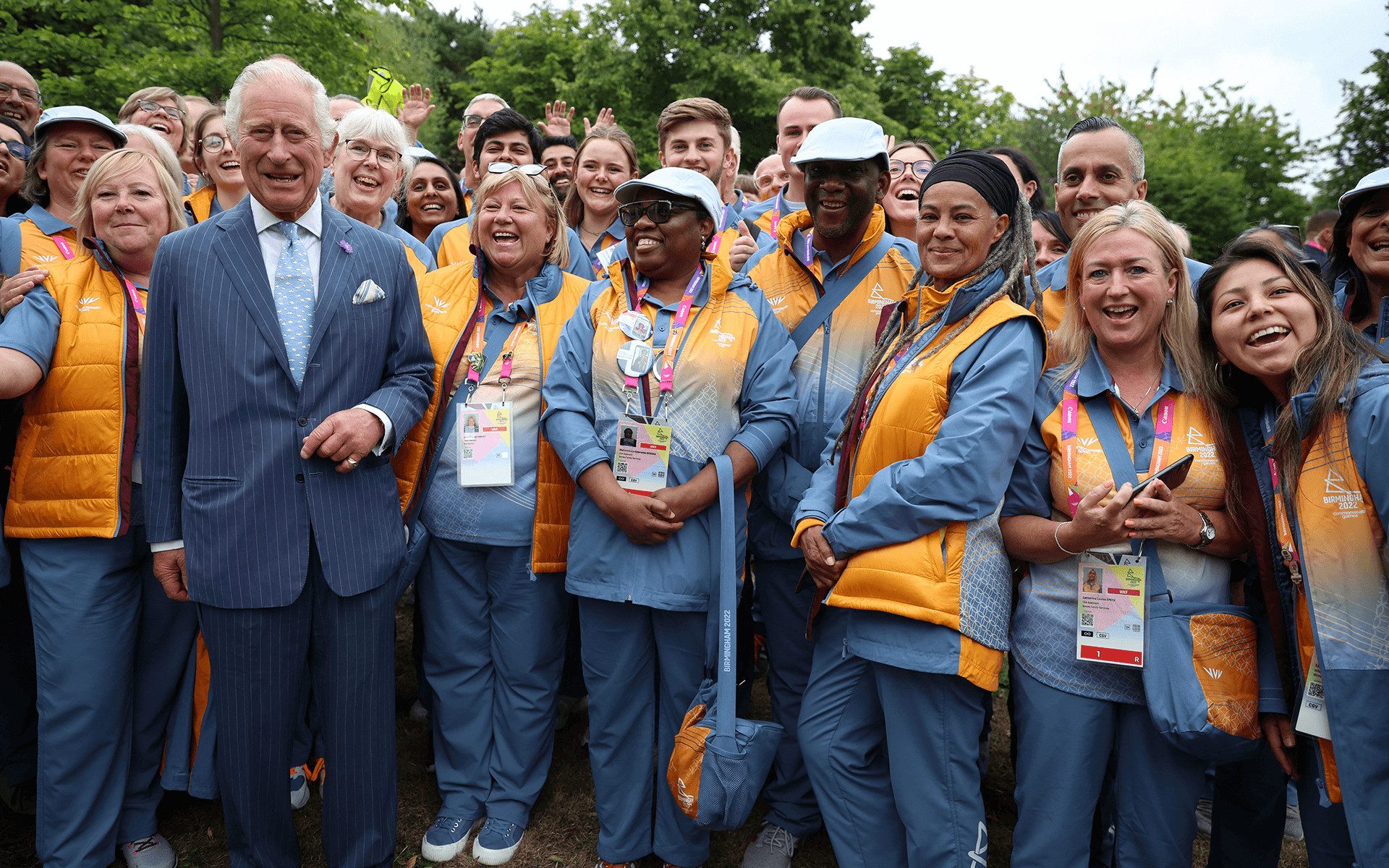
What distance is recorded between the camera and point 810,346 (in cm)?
341

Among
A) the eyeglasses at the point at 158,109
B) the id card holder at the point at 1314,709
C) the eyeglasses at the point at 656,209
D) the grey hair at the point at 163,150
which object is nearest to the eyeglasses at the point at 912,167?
the eyeglasses at the point at 656,209

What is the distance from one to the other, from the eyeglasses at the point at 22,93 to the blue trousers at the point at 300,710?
14.7ft

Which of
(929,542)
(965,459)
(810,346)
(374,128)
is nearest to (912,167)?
(810,346)

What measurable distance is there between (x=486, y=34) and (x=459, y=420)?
34.4 m

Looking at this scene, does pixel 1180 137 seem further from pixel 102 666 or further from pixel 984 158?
pixel 102 666

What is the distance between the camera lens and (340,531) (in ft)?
9.21

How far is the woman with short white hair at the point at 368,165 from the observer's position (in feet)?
14.3

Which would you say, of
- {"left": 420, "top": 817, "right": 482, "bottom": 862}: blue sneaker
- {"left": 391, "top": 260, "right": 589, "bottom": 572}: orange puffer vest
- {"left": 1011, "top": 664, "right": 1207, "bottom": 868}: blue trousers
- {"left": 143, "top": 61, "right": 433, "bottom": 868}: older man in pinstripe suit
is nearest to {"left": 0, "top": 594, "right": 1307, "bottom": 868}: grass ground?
{"left": 420, "top": 817, "right": 482, "bottom": 862}: blue sneaker

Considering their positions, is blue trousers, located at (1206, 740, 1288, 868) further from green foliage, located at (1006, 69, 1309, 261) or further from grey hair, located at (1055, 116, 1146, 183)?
green foliage, located at (1006, 69, 1309, 261)

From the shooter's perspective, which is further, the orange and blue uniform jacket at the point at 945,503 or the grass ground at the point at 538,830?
the grass ground at the point at 538,830

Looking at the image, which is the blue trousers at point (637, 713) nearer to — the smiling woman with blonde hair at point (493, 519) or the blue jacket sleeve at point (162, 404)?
the smiling woman with blonde hair at point (493, 519)

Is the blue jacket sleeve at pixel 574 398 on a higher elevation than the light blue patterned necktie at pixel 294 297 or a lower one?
lower

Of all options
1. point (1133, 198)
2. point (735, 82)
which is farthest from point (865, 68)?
point (1133, 198)

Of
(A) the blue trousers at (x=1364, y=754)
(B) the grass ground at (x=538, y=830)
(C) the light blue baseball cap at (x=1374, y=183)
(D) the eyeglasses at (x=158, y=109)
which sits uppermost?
(D) the eyeglasses at (x=158, y=109)
